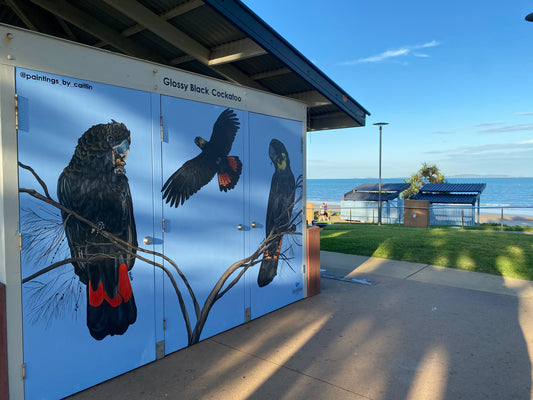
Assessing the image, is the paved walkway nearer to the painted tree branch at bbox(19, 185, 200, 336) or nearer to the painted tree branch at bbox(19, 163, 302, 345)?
the painted tree branch at bbox(19, 163, 302, 345)

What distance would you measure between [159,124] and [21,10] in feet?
7.34

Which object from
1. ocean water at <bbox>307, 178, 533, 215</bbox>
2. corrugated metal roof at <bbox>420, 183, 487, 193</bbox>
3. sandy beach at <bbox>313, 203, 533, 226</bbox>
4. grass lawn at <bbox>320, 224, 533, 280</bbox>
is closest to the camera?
grass lawn at <bbox>320, 224, 533, 280</bbox>

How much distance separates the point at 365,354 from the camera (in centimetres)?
427

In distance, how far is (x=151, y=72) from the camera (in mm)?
4016

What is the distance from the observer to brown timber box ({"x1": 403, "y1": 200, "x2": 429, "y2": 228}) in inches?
658

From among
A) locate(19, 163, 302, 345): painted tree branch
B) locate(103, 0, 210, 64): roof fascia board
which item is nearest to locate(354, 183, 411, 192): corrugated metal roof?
locate(19, 163, 302, 345): painted tree branch

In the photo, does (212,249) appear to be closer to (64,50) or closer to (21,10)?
(64,50)

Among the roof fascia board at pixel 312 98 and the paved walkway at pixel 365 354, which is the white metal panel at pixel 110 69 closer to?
the roof fascia board at pixel 312 98

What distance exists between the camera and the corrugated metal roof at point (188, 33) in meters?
4.23

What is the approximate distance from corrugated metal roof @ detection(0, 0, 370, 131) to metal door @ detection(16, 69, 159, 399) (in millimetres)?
1161

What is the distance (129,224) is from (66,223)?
2.05 feet

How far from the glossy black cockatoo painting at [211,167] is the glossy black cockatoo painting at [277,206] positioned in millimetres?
793

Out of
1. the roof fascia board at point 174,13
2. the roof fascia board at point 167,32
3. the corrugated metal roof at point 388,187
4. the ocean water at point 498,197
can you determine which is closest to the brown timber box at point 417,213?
the ocean water at point 498,197

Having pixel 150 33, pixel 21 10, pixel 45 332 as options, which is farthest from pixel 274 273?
pixel 21 10
